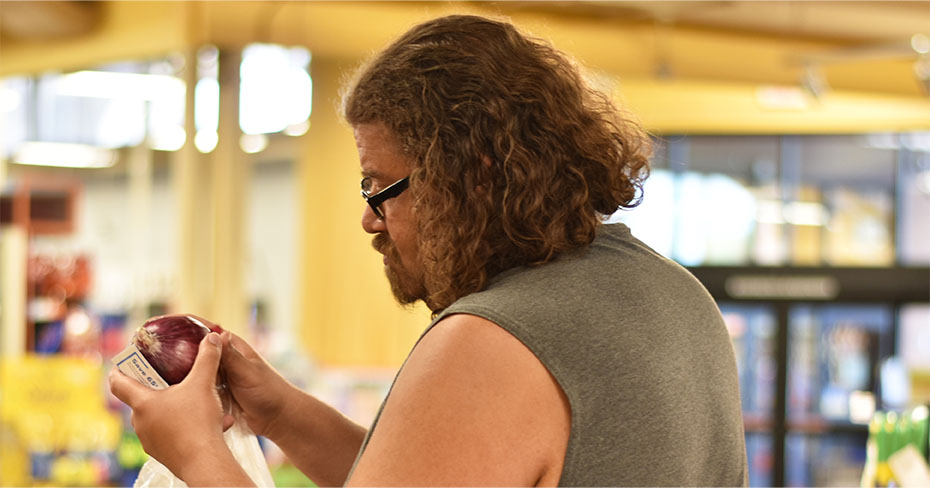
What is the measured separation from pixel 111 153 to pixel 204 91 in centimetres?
130

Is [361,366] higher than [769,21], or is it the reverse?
[769,21]

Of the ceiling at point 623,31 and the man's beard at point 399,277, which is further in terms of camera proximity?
the ceiling at point 623,31

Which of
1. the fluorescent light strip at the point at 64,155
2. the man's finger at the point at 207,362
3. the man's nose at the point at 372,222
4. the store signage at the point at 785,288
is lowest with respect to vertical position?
the store signage at the point at 785,288

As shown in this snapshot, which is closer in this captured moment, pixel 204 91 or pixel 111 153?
pixel 204 91

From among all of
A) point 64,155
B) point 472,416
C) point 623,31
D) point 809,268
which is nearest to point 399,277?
point 472,416

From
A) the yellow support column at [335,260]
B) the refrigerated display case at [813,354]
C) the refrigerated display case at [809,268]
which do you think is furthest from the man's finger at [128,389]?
the refrigerated display case at [813,354]

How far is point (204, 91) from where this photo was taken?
5.29 metres

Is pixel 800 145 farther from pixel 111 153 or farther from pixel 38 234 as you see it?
pixel 38 234

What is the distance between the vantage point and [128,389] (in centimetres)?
116

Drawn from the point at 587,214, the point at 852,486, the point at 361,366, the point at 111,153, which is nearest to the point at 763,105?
the point at 852,486

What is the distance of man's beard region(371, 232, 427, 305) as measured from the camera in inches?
47.1

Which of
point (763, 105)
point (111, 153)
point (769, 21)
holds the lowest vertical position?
point (111, 153)

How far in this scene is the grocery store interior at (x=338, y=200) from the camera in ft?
17.3

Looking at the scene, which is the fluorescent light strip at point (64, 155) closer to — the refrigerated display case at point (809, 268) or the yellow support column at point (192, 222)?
the yellow support column at point (192, 222)
